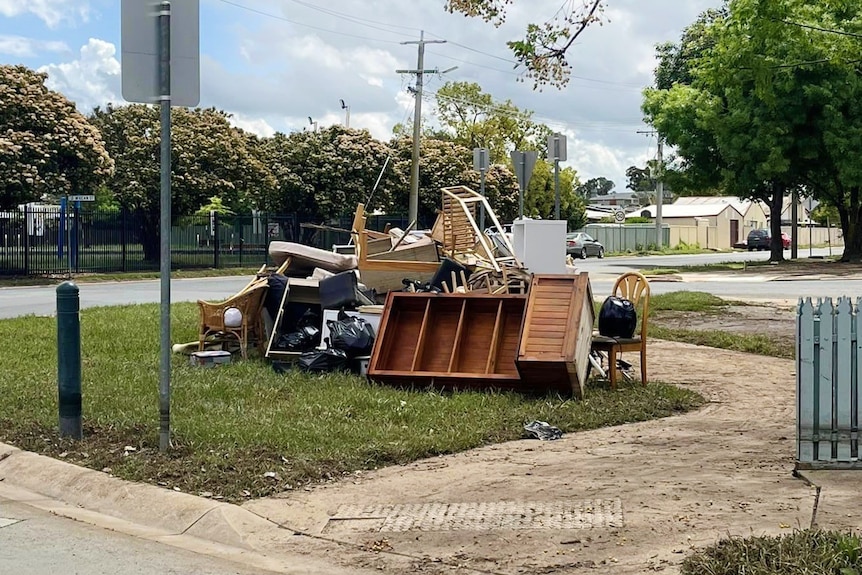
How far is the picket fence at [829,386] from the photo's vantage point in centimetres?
678

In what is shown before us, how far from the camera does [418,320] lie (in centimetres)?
1091

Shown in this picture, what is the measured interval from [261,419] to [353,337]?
2525mm

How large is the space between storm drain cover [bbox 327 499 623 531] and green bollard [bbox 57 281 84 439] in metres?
2.79

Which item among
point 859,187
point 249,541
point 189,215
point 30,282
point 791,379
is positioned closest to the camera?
point 249,541

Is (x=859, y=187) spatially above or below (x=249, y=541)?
above

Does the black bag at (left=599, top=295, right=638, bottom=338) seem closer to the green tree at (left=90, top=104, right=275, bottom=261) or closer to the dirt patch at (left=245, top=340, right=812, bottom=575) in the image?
the dirt patch at (left=245, top=340, right=812, bottom=575)

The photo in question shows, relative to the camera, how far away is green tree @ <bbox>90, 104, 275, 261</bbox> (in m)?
38.9

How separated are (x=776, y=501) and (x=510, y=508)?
157 cm

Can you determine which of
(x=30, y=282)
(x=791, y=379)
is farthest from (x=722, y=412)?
(x=30, y=282)

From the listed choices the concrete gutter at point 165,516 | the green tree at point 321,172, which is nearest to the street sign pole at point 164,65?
the concrete gutter at point 165,516

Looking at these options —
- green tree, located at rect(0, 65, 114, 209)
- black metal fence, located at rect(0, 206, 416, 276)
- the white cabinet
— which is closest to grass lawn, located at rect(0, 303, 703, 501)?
the white cabinet

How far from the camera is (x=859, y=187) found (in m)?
36.2

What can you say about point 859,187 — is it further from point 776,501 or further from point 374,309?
point 776,501

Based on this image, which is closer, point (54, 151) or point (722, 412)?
point (722, 412)
